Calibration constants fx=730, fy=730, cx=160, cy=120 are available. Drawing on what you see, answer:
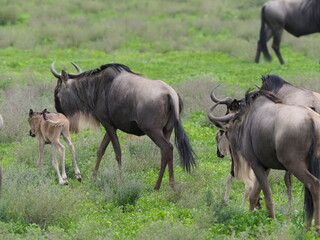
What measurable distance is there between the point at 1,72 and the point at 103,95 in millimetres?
7158

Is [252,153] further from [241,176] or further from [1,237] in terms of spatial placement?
[1,237]

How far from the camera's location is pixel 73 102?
11.1 m

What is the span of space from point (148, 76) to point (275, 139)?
9.43 metres

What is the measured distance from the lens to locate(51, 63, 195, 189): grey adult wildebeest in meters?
9.83

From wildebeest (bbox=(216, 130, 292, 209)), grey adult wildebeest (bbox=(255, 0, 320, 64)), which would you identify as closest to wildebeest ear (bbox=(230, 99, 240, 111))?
wildebeest (bbox=(216, 130, 292, 209))

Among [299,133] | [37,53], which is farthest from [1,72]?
[299,133]

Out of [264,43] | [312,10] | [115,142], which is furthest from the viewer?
[264,43]

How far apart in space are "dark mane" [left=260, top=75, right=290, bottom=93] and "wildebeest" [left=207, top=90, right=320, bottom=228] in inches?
29.8

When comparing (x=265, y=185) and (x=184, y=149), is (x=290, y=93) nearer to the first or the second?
(x=265, y=185)

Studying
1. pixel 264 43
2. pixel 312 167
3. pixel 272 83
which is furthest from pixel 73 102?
pixel 264 43

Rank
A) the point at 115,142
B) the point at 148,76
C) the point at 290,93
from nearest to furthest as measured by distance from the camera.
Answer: the point at 290,93 < the point at 115,142 < the point at 148,76

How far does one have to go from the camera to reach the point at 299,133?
7.27 meters

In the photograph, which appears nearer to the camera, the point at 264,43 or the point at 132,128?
the point at 132,128

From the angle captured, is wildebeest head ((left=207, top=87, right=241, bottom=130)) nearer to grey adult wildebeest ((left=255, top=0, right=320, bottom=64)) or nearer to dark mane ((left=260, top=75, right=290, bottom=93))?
dark mane ((left=260, top=75, right=290, bottom=93))
